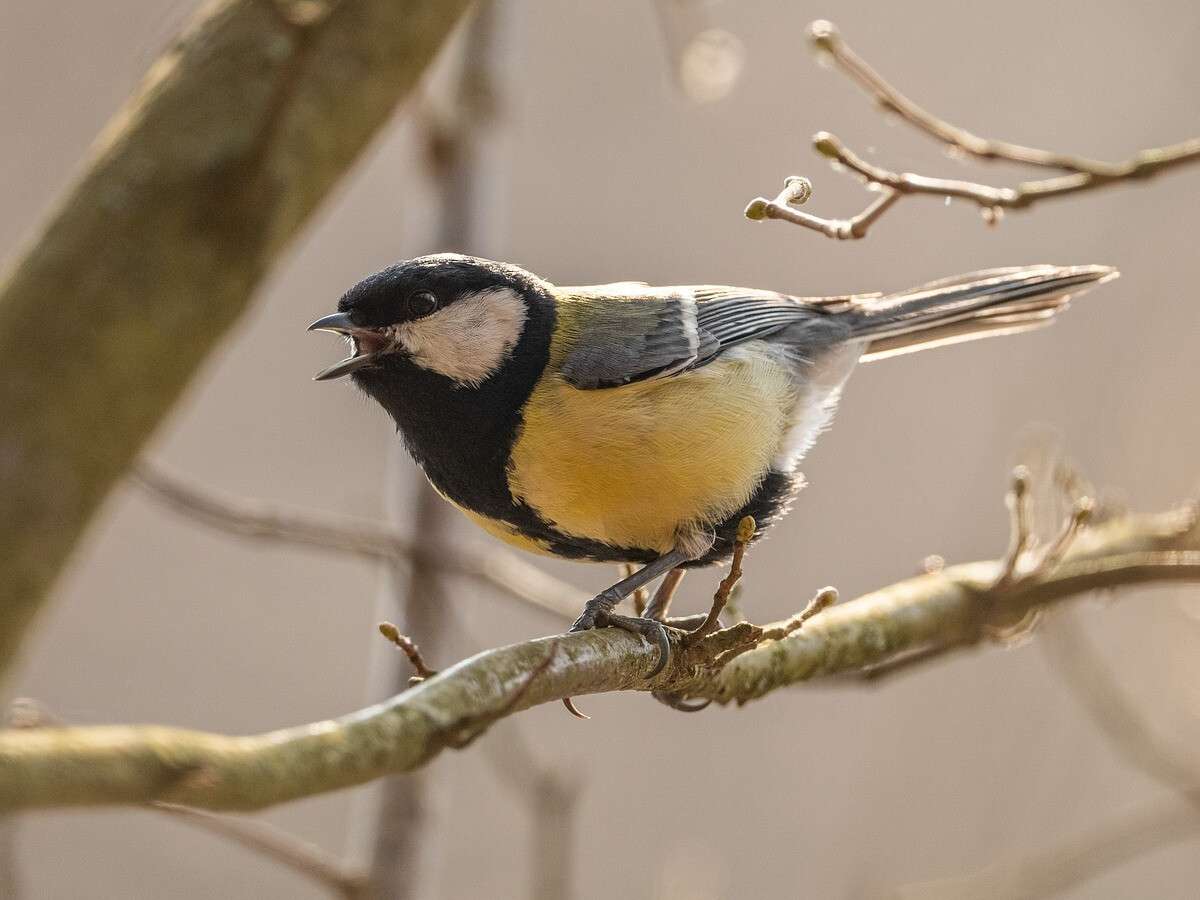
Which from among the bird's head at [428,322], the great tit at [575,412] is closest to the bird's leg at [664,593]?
the great tit at [575,412]

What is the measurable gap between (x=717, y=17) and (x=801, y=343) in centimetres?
310

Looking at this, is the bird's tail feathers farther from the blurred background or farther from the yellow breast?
the blurred background

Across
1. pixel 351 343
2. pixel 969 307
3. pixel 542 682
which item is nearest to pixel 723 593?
pixel 542 682

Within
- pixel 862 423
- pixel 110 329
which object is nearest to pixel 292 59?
pixel 110 329

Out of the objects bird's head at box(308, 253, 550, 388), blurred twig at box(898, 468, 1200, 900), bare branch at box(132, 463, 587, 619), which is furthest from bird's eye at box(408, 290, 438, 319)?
blurred twig at box(898, 468, 1200, 900)

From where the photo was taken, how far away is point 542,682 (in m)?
1.35

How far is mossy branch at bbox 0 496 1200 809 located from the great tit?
0.20 meters

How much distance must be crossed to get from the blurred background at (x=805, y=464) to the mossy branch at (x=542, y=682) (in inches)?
60.3

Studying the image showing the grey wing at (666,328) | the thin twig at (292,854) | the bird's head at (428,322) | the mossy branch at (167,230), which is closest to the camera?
the mossy branch at (167,230)

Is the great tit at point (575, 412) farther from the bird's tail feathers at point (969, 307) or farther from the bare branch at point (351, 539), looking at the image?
the bare branch at point (351, 539)

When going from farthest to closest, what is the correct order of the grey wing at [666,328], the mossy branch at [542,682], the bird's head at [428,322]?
the grey wing at [666,328], the bird's head at [428,322], the mossy branch at [542,682]

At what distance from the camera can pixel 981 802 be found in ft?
12.4

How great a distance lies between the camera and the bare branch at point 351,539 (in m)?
2.17

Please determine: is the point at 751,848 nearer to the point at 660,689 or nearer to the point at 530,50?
the point at 660,689
